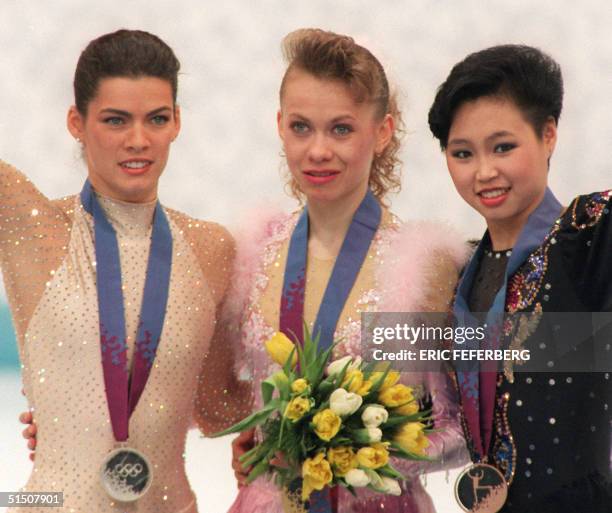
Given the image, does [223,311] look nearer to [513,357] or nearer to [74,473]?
[74,473]

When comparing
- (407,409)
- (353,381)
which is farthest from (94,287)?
(407,409)

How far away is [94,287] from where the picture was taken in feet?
9.61

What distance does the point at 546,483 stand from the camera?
2.62 m

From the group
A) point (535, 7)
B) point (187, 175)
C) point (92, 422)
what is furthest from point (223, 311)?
point (535, 7)

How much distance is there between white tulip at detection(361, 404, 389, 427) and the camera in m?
2.52

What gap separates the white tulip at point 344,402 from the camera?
2.50 metres

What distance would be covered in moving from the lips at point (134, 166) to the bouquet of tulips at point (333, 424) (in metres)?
0.68

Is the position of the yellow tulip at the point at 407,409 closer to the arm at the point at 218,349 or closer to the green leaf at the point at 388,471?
the green leaf at the point at 388,471

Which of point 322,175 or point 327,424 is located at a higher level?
point 322,175

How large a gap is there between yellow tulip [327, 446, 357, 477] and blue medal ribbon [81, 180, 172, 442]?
2.06 ft

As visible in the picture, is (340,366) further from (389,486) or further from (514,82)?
(514,82)

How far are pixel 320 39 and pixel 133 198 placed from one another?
0.68 m

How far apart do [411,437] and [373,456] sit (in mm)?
118

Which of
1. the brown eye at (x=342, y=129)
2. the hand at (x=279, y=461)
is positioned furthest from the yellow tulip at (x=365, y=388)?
the brown eye at (x=342, y=129)
